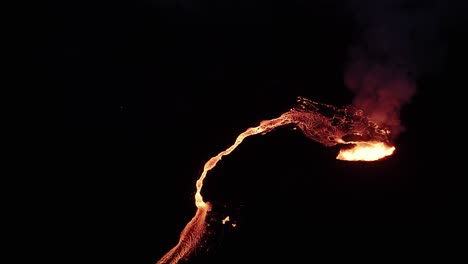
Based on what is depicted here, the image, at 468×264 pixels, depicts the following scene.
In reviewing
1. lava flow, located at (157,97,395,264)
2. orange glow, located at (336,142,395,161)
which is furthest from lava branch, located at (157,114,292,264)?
orange glow, located at (336,142,395,161)

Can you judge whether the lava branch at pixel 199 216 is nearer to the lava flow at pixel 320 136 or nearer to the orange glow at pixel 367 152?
the lava flow at pixel 320 136

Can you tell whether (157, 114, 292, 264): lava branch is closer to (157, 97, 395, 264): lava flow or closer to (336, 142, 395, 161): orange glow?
(157, 97, 395, 264): lava flow

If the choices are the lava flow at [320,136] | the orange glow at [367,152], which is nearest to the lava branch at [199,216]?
A: the lava flow at [320,136]

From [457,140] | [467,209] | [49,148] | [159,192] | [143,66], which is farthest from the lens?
[143,66]

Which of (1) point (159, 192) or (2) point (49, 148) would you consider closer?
(1) point (159, 192)

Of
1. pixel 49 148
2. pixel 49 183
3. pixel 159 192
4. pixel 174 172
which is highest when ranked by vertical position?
pixel 174 172

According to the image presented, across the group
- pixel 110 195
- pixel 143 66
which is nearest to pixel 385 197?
pixel 110 195

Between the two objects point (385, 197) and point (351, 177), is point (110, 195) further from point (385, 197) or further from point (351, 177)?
point (385, 197)

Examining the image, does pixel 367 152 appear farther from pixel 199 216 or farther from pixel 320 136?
pixel 199 216
